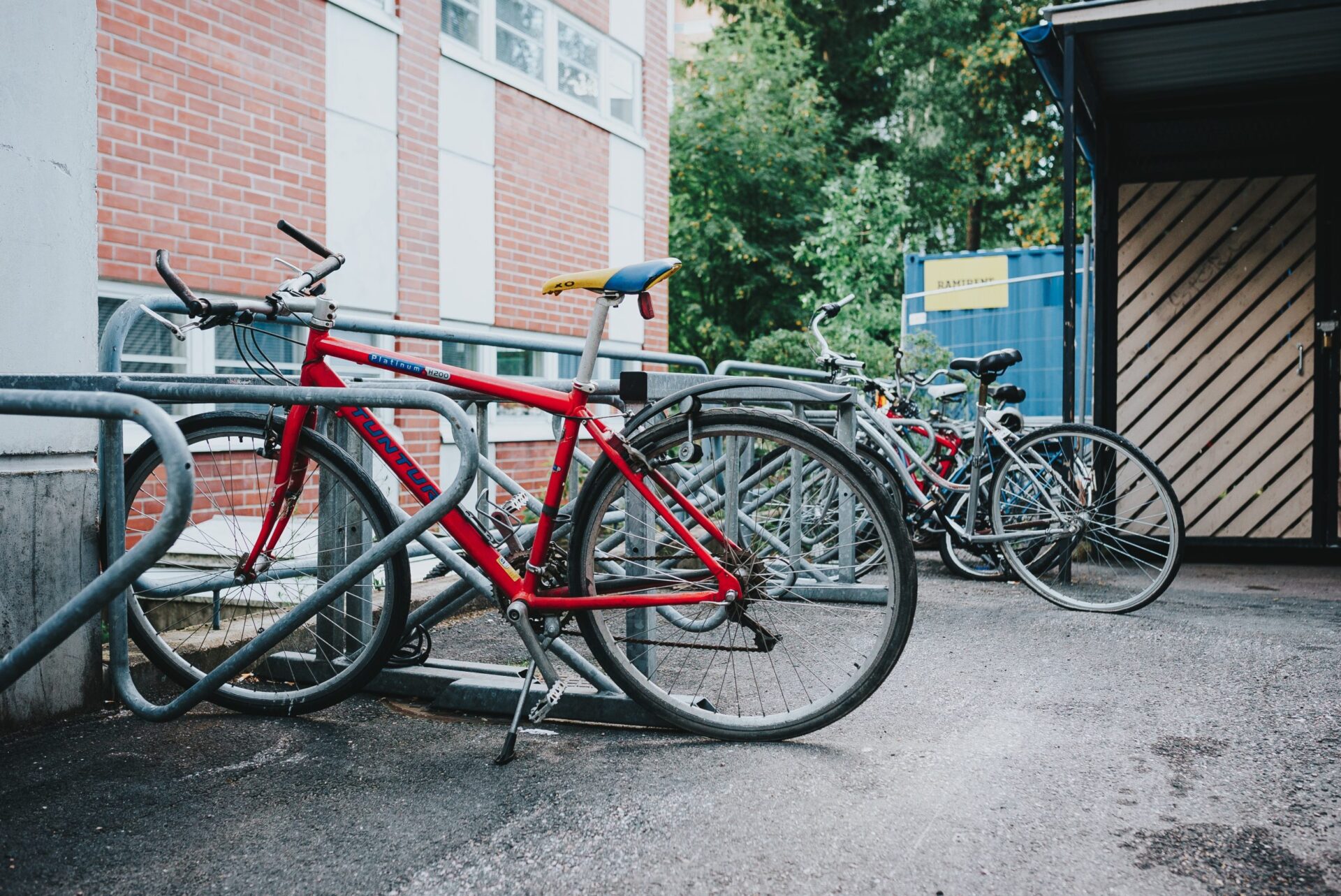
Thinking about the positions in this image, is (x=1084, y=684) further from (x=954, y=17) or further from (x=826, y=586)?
(x=954, y=17)

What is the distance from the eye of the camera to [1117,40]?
596cm

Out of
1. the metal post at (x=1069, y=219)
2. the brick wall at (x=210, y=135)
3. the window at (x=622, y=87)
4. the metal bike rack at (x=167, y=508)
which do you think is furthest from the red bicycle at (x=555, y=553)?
the window at (x=622, y=87)

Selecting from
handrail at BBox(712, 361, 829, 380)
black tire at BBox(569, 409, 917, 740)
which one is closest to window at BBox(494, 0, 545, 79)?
handrail at BBox(712, 361, 829, 380)

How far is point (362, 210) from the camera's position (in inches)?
307

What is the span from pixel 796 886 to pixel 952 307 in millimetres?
11474

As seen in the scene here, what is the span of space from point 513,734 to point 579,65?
8822mm

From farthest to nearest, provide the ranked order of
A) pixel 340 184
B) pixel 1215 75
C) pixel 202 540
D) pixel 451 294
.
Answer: pixel 451 294 → pixel 340 184 → pixel 1215 75 → pixel 202 540

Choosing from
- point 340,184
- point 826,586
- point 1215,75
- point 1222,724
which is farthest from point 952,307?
point 1222,724

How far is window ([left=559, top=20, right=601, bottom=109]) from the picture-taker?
10188mm

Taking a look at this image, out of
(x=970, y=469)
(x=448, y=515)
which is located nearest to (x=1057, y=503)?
(x=970, y=469)

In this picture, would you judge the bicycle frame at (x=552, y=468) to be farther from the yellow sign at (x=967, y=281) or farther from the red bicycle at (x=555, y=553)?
the yellow sign at (x=967, y=281)

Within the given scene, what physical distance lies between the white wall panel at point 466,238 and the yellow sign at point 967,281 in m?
5.92

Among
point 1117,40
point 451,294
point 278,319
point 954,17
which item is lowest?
point 278,319

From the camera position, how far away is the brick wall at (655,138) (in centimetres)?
1149
